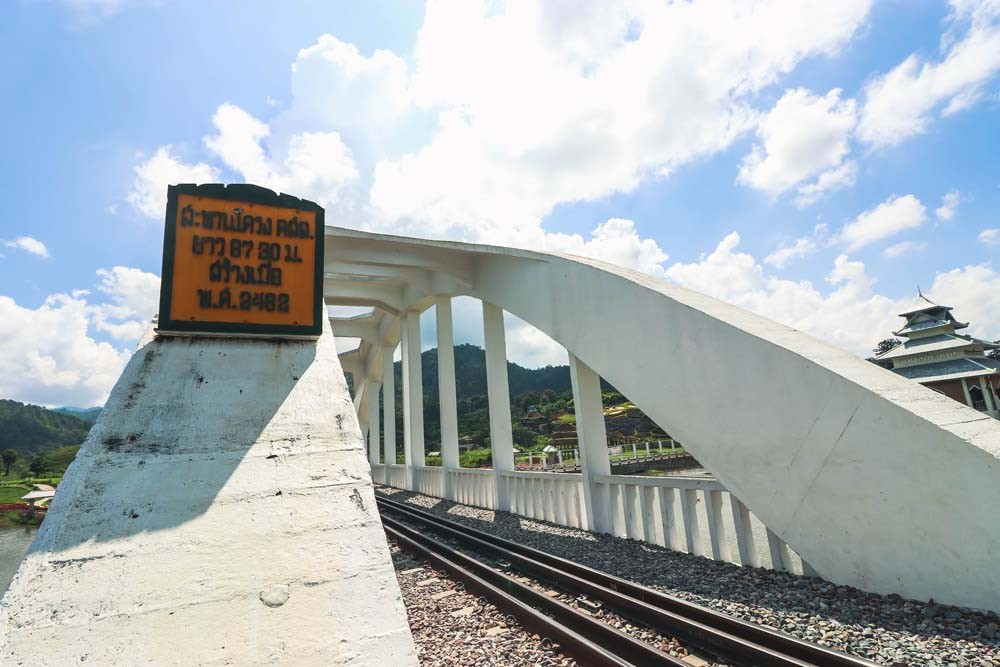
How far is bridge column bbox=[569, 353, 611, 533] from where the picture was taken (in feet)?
28.7

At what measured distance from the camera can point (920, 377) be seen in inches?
962

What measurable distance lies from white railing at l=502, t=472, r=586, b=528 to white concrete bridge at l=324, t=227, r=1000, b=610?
0.12ft

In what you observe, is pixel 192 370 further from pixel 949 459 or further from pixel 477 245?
pixel 477 245

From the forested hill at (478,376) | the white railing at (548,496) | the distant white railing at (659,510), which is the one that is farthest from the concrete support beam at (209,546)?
the forested hill at (478,376)

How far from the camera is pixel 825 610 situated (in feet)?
14.1

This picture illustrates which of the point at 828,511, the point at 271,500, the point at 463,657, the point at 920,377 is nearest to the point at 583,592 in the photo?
the point at 463,657

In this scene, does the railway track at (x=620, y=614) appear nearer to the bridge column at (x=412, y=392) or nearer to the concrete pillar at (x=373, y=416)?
the bridge column at (x=412, y=392)

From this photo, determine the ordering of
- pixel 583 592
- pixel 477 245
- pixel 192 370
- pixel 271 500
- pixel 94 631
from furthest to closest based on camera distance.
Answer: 1. pixel 477 245
2. pixel 583 592
3. pixel 192 370
4. pixel 271 500
5. pixel 94 631

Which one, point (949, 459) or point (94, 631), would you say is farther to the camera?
point (949, 459)

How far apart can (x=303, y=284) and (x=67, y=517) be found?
2606 millimetres

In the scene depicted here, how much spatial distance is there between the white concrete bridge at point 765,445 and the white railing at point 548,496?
0.04 metres

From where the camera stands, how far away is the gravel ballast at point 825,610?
3422mm

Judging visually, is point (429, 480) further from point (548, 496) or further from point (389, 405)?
point (548, 496)

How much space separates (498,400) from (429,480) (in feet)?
19.4
